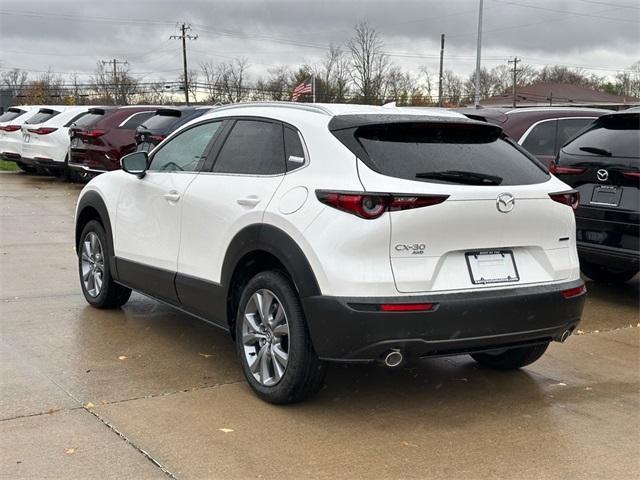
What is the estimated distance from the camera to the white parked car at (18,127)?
1822 centimetres

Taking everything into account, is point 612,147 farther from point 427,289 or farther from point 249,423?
point 249,423

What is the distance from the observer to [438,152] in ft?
14.4

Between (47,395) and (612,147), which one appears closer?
(47,395)

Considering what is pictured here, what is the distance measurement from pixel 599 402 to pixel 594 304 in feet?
9.02

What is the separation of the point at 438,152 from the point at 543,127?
16.6 ft

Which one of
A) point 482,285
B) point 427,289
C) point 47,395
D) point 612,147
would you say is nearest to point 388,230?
point 427,289

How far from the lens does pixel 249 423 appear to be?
4.21m

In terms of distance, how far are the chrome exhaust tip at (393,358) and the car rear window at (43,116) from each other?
15775 millimetres

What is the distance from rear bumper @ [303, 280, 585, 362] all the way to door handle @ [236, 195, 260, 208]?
75cm

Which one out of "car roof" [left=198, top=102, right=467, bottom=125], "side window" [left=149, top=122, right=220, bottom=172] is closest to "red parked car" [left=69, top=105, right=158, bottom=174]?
"side window" [left=149, top=122, right=220, bottom=172]

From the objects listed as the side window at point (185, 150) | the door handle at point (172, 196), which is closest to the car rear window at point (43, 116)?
the side window at point (185, 150)

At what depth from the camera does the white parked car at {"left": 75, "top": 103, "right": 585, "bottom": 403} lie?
399 centimetres

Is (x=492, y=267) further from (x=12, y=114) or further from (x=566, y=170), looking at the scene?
(x=12, y=114)

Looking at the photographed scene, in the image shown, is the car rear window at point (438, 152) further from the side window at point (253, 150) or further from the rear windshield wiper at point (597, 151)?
the rear windshield wiper at point (597, 151)
